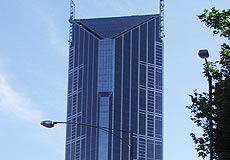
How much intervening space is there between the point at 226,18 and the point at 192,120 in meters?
4.31

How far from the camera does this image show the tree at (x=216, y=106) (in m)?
26.3

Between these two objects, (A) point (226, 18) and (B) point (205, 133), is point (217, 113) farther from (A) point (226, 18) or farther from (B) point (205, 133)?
(A) point (226, 18)

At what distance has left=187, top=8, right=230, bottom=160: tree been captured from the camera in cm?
2628

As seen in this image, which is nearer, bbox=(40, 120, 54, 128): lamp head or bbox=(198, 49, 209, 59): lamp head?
bbox=(198, 49, 209, 59): lamp head

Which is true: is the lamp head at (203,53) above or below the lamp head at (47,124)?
above

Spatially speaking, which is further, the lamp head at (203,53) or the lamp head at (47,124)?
the lamp head at (47,124)

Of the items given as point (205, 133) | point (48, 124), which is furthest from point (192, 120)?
point (48, 124)

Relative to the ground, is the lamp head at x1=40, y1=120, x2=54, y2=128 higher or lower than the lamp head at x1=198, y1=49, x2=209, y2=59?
lower

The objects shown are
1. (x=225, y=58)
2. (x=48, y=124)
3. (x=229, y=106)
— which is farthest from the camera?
(x=48, y=124)

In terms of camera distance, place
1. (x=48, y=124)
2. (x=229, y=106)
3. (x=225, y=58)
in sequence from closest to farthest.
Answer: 1. (x=229, y=106)
2. (x=225, y=58)
3. (x=48, y=124)

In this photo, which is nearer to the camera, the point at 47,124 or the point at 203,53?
Answer: the point at 203,53

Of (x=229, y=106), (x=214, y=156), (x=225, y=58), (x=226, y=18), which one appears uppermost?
(x=226, y=18)

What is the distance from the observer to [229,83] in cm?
2631

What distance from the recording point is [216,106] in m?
26.5
